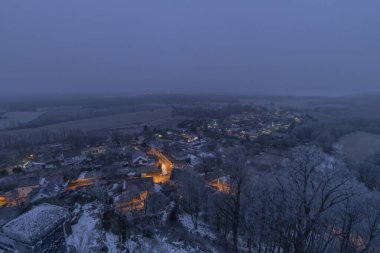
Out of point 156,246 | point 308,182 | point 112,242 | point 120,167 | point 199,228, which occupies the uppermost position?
point 308,182

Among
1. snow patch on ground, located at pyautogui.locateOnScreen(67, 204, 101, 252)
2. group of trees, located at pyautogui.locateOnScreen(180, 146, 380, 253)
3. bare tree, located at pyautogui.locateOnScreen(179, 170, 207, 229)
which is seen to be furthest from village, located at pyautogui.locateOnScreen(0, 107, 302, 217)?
group of trees, located at pyautogui.locateOnScreen(180, 146, 380, 253)

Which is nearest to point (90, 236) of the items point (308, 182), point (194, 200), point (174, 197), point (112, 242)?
point (112, 242)

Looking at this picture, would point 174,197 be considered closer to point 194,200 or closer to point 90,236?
point 194,200

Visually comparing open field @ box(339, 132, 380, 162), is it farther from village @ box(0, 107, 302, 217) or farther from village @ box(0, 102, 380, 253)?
village @ box(0, 107, 302, 217)

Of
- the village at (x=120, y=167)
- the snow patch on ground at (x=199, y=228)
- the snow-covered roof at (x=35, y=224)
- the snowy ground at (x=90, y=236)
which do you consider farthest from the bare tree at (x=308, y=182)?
the village at (x=120, y=167)

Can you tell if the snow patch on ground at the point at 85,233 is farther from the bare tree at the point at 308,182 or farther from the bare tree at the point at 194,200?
the bare tree at the point at 194,200

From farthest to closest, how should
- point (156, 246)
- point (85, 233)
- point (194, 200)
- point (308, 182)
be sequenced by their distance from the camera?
point (194, 200) < point (156, 246) < point (85, 233) < point (308, 182)

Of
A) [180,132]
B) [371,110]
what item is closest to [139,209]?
[180,132]
